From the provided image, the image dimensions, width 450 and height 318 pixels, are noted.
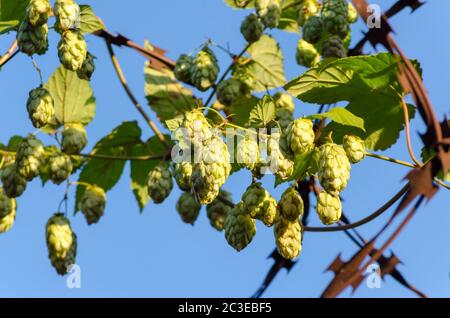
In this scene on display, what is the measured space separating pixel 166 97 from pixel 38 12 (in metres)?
1.32

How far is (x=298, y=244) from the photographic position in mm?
2506

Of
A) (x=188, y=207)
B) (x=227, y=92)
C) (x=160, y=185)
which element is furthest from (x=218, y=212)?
(x=227, y=92)

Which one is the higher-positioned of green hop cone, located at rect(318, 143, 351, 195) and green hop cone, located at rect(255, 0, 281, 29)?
green hop cone, located at rect(255, 0, 281, 29)

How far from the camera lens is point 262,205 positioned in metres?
2.51

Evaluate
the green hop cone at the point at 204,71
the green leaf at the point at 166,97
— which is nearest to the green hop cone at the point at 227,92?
the green hop cone at the point at 204,71

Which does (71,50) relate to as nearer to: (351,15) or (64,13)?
(64,13)

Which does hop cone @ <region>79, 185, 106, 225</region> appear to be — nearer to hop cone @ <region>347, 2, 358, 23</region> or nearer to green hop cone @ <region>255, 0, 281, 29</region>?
green hop cone @ <region>255, 0, 281, 29</region>

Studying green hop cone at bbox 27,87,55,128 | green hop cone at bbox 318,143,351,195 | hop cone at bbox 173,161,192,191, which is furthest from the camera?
green hop cone at bbox 27,87,55,128

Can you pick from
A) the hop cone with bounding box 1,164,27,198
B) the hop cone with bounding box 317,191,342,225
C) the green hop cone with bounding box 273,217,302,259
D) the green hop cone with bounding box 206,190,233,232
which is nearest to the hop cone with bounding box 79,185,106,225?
the hop cone with bounding box 1,164,27,198

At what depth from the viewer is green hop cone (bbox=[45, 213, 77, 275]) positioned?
11.0 ft

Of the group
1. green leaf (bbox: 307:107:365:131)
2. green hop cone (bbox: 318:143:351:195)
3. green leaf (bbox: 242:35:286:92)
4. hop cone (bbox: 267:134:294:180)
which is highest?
green leaf (bbox: 242:35:286:92)

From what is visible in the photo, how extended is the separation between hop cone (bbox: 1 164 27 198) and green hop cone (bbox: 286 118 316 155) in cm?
150

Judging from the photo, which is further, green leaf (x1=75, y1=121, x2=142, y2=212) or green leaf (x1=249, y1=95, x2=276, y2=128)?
green leaf (x1=75, y1=121, x2=142, y2=212)

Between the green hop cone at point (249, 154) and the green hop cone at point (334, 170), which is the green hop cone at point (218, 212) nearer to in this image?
the green hop cone at point (249, 154)
